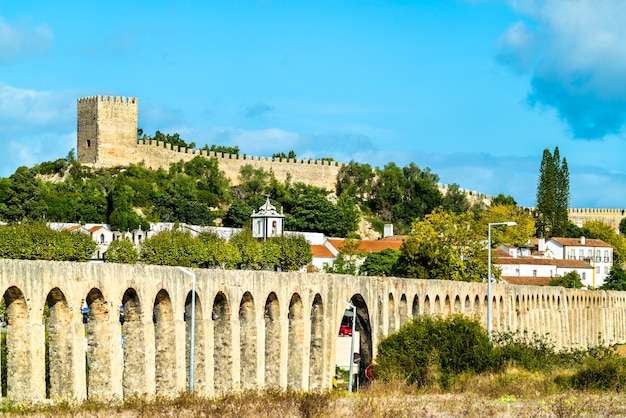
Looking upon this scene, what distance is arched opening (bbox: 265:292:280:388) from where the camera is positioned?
37781 millimetres

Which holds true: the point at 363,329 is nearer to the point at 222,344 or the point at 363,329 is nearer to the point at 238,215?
the point at 222,344

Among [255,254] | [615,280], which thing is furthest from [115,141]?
[615,280]

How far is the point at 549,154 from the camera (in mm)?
106375

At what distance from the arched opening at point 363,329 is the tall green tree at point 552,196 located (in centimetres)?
6296

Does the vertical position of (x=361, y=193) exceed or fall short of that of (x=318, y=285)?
it exceeds it

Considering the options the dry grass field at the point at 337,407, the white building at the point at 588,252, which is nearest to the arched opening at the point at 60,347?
the dry grass field at the point at 337,407

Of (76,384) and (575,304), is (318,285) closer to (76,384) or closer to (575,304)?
(76,384)

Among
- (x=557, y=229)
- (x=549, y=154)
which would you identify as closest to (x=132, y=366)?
(x=549, y=154)

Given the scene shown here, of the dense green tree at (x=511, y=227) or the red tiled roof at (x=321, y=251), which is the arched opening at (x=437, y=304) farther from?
the dense green tree at (x=511, y=227)

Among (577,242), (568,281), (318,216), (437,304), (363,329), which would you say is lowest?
(363,329)

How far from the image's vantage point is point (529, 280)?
9012 centimetres

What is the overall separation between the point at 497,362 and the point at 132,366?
40.2ft

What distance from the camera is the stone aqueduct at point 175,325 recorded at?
26672 mm

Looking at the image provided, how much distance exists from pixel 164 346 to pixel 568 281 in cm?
6306
